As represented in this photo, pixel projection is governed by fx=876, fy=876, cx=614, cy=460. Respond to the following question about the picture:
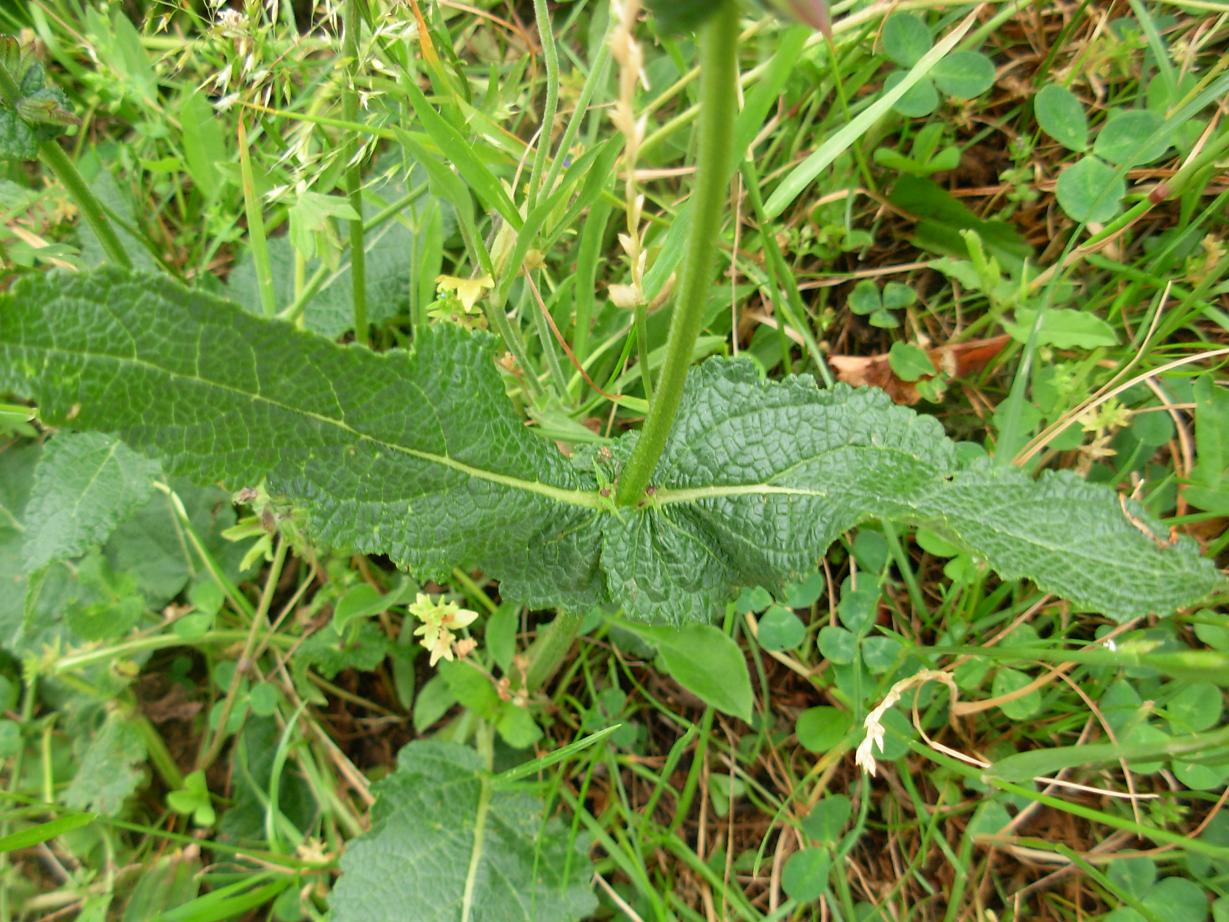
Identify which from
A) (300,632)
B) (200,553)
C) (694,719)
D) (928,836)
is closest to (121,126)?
(200,553)

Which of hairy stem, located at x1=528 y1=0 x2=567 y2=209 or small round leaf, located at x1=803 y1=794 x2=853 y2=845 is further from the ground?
hairy stem, located at x1=528 y1=0 x2=567 y2=209

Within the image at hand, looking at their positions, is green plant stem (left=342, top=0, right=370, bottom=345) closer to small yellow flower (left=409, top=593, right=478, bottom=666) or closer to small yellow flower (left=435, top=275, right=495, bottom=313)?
small yellow flower (left=435, top=275, right=495, bottom=313)

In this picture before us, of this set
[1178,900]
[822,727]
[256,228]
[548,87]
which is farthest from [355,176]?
[1178,900]

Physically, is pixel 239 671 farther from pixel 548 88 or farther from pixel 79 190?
pixel 548 88

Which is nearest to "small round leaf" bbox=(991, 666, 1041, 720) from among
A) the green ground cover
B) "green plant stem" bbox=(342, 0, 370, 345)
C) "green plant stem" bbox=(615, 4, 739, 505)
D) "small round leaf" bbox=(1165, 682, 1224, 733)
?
the green ground cover

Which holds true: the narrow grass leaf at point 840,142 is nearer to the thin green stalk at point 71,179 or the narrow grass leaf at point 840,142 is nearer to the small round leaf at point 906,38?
the small round leaf at point 906,38
